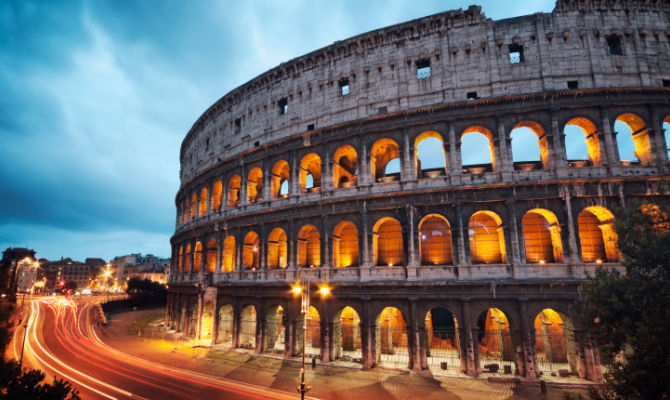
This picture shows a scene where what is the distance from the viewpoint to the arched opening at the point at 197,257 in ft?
97.3

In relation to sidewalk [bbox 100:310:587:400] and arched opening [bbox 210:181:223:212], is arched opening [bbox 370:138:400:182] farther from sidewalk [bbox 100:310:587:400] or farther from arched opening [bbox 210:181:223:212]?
arched opening [bbox 210:181:223:212]

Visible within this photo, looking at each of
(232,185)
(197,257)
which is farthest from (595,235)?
(197,257)

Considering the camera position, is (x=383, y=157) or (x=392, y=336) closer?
(x=392, y=336)

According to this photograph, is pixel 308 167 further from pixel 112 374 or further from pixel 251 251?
pixel 112 374

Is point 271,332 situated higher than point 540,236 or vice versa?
point 540,236

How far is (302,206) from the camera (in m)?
22.5

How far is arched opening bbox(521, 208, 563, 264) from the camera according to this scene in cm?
1820

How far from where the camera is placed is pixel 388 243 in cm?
2119

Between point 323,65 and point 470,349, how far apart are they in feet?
69.6

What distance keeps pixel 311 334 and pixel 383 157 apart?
14382 millimetres

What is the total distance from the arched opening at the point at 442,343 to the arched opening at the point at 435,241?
3451mm

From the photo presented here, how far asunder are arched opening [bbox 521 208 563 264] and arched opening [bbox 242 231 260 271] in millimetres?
18405

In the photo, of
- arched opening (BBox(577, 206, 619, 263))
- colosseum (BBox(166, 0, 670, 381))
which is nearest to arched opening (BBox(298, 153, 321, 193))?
colosseum (BBox(166, 0, 670, 381))

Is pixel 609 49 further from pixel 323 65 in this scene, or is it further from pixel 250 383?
pixel 250 383
